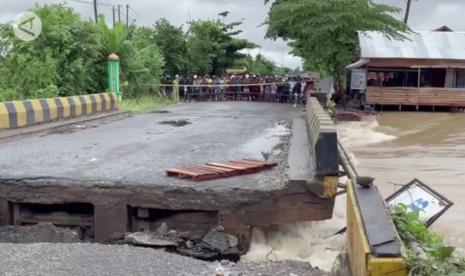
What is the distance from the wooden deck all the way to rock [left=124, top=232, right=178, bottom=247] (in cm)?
2764

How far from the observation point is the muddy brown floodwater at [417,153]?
38.2 feet

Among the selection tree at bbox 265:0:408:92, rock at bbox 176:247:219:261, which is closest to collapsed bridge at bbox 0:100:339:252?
rock at bbox 176:247:219:261

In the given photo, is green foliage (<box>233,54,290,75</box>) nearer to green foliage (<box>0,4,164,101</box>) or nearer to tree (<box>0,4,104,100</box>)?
green foliage (<box>0,4,164,101</box>)

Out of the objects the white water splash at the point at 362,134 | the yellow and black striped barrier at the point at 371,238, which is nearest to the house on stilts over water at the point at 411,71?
the white water splash at the point at 362,134

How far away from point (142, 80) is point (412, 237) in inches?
1028

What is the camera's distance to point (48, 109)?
15.2 m

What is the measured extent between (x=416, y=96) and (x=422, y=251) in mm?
30066

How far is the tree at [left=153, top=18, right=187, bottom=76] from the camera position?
134 ft

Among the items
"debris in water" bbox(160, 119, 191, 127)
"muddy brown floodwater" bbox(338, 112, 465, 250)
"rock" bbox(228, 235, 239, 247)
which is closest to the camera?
"rock" bbox(228, 235, 239, 247)

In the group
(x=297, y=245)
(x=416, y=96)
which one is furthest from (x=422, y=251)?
(x=416, y=96)

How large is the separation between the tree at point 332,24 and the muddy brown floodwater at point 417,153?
3.78 metres

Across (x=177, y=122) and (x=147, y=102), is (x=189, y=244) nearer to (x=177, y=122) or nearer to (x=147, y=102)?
(x=177, y=122)

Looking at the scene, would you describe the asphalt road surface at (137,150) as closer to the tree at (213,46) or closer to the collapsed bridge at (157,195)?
the collapsed bridge at (157,195)

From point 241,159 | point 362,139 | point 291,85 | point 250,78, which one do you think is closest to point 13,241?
point 241,159
